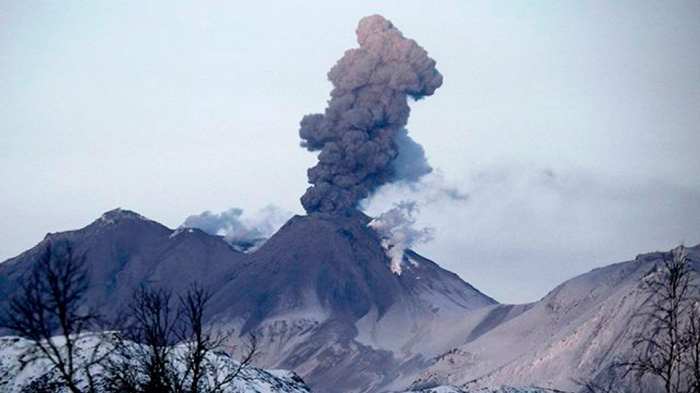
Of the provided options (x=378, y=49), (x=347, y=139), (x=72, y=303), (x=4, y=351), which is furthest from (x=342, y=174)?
(x=72, y=303)

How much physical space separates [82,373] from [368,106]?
5073 inches

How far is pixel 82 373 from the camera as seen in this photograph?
31.3m

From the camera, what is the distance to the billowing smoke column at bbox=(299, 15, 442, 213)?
158m

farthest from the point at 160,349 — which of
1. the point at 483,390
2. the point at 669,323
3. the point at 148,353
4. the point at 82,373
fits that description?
the point at 483,390

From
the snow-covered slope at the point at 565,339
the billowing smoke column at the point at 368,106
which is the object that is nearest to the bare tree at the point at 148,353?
the snow-covered slope at the point at 565,339

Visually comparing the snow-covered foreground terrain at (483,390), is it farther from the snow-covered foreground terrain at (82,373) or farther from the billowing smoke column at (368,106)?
the billowing smoke column at (368,106)

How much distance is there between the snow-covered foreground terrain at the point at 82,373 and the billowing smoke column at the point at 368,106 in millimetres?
111893

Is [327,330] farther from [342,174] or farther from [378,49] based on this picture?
[378,49]

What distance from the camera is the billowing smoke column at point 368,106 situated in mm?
157625

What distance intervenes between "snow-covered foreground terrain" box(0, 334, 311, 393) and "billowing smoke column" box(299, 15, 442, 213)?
367ft

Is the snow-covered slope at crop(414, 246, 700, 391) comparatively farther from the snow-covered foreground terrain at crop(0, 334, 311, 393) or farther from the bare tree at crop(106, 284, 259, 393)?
the bare tree at crop(106, 284, 259, 393)

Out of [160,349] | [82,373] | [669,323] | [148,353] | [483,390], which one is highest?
[82,373]

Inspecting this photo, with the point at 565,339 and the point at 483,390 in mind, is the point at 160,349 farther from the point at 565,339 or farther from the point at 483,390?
the point at 565,339

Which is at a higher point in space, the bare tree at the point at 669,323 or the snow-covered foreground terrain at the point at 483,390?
the snow-covered foreground terrain at the point at 483,390
